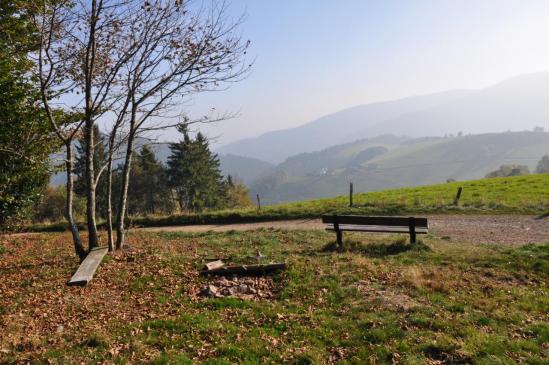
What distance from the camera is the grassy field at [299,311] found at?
6.36 metres

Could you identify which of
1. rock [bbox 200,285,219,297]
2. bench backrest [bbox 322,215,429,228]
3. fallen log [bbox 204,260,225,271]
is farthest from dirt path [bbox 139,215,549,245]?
rock [bbox 200,285,219,297]

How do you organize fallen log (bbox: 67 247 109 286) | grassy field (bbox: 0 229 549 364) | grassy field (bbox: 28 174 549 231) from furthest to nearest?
1. grassy field (bbox: 28 174 549 231)
2. fallen log (bbox: 67 247 109 286)
3. grassy field (bbox: 0 229 549 364)

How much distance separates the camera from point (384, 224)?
1359 cm

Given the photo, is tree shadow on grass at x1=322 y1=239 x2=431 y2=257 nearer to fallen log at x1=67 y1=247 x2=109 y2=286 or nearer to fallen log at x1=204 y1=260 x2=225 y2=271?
fallen log at x1=204 y1=260 x2=225 y2=271

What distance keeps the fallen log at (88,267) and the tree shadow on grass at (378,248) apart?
743 cm

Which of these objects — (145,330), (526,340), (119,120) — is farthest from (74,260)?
(526,340)

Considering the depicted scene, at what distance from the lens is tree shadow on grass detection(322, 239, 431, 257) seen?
12898 mm

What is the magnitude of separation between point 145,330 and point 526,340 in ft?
22.7

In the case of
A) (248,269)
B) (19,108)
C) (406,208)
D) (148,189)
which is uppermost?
(19,108)

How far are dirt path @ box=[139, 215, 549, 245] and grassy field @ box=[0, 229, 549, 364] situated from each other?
264cm

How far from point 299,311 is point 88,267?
6179mm

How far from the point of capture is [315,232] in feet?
60.1

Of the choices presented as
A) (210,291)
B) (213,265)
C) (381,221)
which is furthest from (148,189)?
(210,291)

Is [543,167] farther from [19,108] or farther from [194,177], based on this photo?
[19,108]
